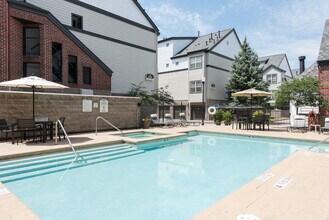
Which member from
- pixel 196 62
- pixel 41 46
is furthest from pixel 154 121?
pixel 196 62

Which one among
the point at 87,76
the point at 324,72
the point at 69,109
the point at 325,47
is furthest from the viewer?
the point at 87,76

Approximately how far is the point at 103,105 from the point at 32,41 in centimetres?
697

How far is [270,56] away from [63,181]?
134ft

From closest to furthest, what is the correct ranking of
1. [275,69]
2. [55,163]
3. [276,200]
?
[276,200], [55,163], [275,69]

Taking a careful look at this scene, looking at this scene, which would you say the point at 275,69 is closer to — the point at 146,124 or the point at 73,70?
the point at 146,124

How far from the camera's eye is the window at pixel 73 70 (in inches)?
625

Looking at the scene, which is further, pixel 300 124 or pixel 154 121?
pixel 154 121

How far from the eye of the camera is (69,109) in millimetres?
11984

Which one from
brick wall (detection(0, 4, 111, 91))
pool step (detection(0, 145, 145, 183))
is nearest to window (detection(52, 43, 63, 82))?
brick wall (detection(0, 4, 111, 91))

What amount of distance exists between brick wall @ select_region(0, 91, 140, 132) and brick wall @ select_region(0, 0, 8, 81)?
147 inches

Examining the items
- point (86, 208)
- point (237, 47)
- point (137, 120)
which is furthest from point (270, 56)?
point (86, 208)

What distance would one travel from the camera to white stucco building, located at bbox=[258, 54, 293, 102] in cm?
3323

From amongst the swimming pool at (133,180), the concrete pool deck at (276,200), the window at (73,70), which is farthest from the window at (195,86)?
the concrete pool deck at (276,200)

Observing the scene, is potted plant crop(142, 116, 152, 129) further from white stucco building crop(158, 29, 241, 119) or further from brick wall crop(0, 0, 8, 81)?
white stucco building crop(158, 29, 241, 119)
